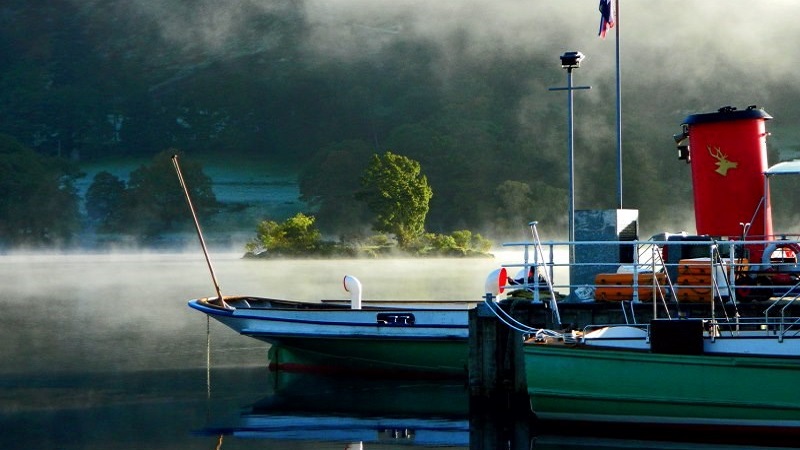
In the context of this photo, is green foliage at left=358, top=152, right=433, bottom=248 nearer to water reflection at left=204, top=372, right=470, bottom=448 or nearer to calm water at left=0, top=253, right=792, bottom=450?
calm water at left=0, top=253, right=792, bottom=450

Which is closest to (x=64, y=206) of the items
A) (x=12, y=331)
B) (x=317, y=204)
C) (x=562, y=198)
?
(x=317, y=204)

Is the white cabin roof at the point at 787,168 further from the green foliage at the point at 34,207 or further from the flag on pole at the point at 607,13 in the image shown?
the green foliage at the point at 34,207

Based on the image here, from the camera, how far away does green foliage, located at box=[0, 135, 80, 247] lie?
177038 millimetres

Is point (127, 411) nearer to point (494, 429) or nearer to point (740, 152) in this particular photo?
point (494, 429)

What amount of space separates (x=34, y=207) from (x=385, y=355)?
157449 mm

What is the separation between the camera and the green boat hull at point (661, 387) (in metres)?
22.1

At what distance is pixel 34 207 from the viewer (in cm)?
18112

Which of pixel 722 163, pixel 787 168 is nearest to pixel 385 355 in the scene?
pixel 722 163

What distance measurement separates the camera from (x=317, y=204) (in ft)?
599

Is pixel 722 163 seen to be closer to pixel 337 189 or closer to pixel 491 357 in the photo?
pixel 491 357

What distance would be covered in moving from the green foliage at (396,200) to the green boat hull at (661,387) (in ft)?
340

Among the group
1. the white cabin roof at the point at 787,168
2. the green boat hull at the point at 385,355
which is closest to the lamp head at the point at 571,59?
the white cabin roof at the point at 787,168

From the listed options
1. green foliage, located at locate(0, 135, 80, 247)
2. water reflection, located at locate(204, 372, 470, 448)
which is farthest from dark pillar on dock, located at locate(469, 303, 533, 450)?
green foliage, located at locate(0, 135, 80, 247)

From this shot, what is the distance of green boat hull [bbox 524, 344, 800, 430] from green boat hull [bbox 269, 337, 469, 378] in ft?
22.7
